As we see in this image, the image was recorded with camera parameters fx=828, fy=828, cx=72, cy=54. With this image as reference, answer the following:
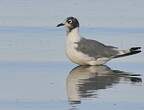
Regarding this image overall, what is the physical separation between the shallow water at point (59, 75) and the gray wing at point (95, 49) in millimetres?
223

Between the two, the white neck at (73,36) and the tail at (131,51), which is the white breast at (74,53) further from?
the tail at (131,51)

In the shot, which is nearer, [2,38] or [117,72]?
[117,72]

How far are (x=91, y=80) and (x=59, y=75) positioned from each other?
24.2 inches

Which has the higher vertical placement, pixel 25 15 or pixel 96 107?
pixel 96 107

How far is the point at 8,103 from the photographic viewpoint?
1057cm

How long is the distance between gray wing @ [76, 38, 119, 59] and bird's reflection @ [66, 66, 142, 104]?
0.33 m

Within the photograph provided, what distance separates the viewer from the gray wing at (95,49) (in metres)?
14.3

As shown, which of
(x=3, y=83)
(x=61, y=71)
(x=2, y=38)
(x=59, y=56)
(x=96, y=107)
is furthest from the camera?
(x=2, y=38)

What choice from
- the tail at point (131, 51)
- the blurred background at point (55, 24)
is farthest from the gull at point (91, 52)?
the blurred background at point (55, 24)

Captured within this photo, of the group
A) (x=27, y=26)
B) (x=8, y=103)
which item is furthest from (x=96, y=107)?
(x=27, y=26)

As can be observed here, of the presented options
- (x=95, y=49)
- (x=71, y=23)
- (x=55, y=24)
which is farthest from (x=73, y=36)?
(x=55, y=24)

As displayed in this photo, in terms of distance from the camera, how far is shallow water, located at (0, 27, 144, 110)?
1068 centimetres

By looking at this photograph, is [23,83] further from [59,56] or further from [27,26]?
[27,26]

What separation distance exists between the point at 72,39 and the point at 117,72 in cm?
162
